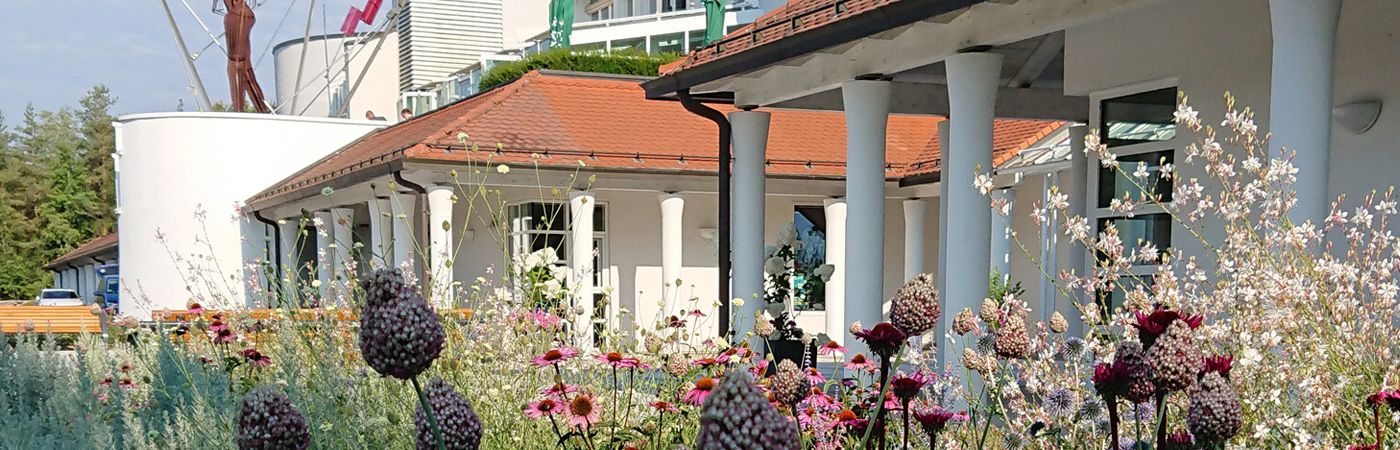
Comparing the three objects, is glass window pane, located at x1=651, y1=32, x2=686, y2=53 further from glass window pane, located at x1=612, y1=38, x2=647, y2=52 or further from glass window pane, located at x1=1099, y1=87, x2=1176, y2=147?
glass window pane, located at x1=1099, y1=87, x2=1176, y2=147

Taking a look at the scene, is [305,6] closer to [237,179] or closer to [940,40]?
[237,179]

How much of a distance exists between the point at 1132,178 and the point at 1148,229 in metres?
0.47

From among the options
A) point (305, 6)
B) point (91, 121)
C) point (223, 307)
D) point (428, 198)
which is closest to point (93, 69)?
point (91, 121)

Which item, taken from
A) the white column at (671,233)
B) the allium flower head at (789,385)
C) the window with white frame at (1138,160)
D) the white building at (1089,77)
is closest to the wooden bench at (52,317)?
the white column at (671,233)

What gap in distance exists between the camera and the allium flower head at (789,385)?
8.16ft

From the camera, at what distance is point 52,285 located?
193 feet

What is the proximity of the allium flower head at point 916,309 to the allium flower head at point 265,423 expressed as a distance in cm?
100

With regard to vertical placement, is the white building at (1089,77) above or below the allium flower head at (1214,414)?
above

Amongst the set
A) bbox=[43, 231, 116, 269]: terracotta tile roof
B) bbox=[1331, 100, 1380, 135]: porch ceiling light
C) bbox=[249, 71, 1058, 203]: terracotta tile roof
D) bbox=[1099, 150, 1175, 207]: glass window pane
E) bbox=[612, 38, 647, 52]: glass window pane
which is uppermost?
bbox=[612, 38, 647, 52]: glass window pane

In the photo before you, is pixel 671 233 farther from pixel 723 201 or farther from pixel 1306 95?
pixel 1306 95

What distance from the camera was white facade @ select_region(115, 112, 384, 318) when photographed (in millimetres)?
20391

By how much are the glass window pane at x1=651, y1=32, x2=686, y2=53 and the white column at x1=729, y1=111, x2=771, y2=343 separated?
649 inches

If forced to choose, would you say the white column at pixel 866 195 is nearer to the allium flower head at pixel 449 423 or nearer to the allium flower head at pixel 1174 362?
the allium flower head at pixel 1174 362

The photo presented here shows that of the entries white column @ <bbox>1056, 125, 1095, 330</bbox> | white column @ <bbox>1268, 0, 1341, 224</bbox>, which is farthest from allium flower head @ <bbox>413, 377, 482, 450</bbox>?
white column @ <bbox>1056, 125, 1095, 330</bbox>
